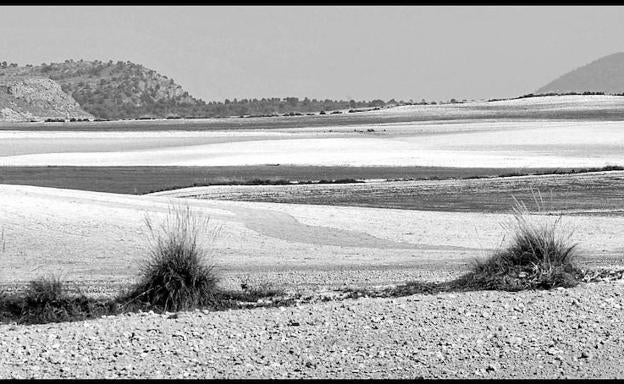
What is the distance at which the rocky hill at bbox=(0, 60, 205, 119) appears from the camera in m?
153

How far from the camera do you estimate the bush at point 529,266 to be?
12844 millimetres

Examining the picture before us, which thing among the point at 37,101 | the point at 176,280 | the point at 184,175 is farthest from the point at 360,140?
the point at 37,101

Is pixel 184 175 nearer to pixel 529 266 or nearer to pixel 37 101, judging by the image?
pixel 529 266

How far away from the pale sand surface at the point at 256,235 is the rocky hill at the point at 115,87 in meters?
121

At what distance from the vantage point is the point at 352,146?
2276 inches

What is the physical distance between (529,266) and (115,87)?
518ft

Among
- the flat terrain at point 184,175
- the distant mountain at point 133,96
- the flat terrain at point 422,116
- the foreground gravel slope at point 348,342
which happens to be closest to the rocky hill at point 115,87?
the distant mountain at point 133,96

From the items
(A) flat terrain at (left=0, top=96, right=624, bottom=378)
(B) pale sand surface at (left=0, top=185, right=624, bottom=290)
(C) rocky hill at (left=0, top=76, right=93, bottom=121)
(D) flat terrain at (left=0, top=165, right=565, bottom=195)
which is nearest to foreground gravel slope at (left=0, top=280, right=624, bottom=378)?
(A) flat terrain at (left=0, top=96, right=624, bottom=378)

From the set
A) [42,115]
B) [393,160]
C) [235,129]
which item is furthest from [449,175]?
[42,115]

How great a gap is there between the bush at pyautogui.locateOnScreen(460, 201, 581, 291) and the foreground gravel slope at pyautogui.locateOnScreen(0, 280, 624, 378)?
83 centimetres

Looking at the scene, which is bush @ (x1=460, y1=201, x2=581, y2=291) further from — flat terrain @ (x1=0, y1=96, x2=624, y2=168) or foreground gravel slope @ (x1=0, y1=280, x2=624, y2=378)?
flat terrain @ (x1=0, y1=96, x2=624, y2=168)

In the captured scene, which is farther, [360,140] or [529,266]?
[360,140]

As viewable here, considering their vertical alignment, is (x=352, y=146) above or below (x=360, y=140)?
above

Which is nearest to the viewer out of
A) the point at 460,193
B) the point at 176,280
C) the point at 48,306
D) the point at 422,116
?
the point at 48,306
